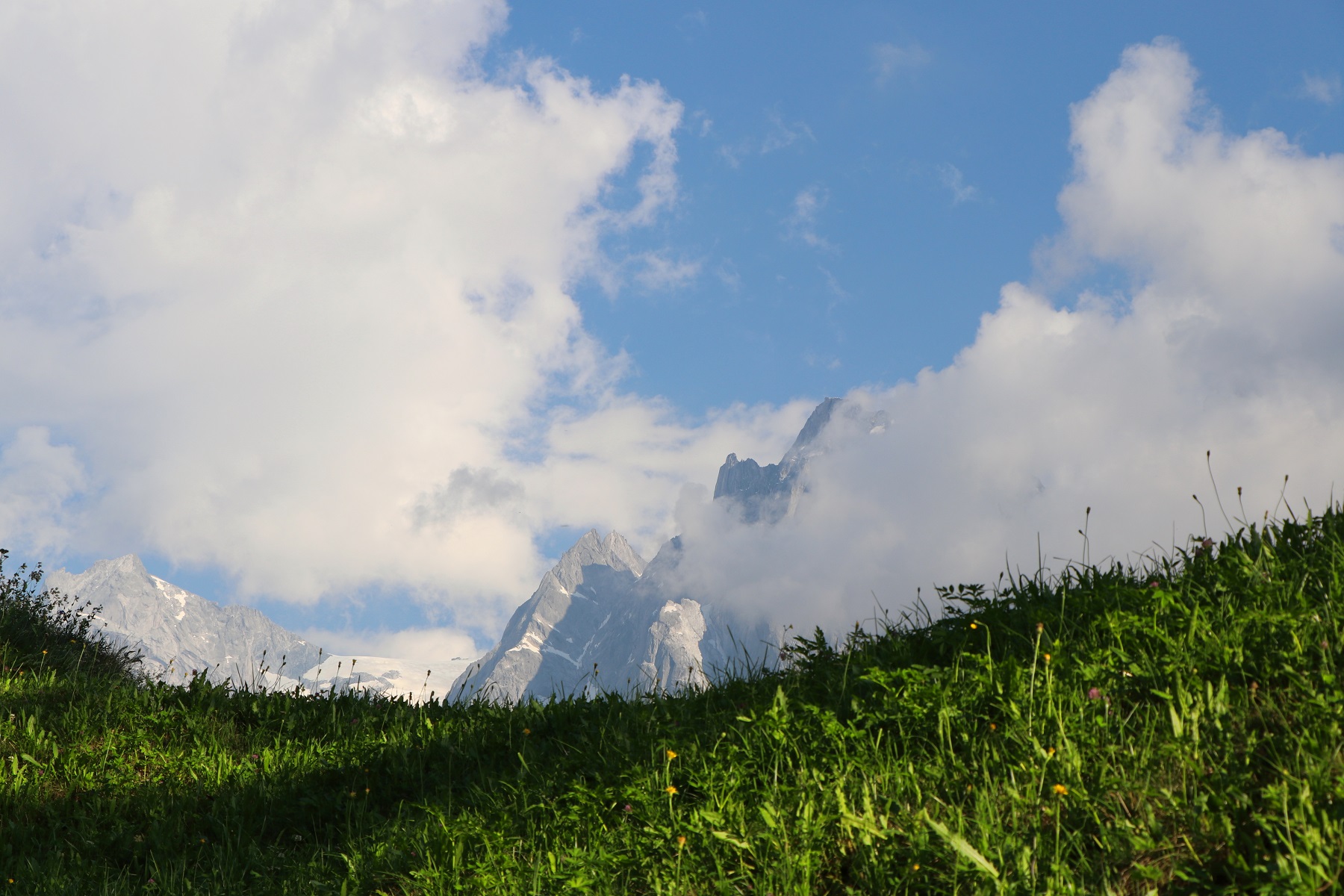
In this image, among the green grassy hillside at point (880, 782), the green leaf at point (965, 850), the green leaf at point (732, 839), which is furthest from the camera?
the green leaf at point (732, 839)

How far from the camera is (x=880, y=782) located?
4031 mm

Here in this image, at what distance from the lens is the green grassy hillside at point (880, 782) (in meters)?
3.34

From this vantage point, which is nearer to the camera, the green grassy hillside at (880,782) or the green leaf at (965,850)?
the green leaf at (965,850)

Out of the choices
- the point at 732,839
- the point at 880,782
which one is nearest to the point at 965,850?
the point at 880,782

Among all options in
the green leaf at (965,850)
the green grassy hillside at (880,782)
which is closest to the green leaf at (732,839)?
the green grassy hillside at (880,782)

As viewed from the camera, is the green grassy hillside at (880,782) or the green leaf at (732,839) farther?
the green leaf at (732,839)

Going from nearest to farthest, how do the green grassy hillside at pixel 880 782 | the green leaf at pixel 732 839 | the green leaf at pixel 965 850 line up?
the green leaf at pixel 965 850, the green grassy hillside at pixel 880 782, the green leaf at pixel 732 839

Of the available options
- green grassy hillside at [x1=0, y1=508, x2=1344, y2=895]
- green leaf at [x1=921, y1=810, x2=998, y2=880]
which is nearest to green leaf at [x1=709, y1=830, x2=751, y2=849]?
green grassy hillside at [x1=0, y1=508, x2=1344, y2=895]

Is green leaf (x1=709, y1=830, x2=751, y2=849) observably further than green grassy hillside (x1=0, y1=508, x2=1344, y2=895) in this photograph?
Yes

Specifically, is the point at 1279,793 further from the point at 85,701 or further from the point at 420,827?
the point at 85,701

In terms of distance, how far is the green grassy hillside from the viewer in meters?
3.34

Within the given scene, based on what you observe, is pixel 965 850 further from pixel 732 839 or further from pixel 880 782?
pixel 732 839

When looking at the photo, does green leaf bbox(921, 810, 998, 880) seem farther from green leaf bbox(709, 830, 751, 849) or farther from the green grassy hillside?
green leaf bbox(709, 830, 751, 849)

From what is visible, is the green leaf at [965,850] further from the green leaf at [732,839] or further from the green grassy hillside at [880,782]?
the green leaf at [732,839]
